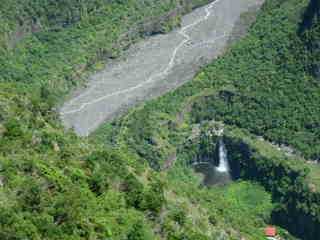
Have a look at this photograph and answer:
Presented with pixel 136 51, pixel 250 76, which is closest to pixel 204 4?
pixel 136 51

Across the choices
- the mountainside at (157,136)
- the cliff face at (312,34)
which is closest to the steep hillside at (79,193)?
the mountainside at (157,136)

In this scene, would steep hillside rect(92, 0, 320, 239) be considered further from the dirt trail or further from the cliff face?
the dirt trail

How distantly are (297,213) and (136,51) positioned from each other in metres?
36.5

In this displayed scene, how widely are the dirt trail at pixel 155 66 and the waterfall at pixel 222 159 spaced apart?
1223cm

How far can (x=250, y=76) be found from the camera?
312 feet

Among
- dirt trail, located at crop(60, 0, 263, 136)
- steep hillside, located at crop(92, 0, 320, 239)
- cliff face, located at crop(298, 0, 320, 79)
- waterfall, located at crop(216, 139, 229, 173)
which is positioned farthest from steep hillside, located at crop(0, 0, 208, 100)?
cliff face, located at crop(298, 0, 320, 79)

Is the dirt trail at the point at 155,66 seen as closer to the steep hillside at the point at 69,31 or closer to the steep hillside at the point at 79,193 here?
the steep hillside at the point at 69,31

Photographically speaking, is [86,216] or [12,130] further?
[12,130]

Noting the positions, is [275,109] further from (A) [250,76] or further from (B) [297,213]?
(B) [297,213]

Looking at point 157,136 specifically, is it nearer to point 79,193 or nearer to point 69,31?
point 69,31

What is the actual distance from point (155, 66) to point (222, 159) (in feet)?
63.2

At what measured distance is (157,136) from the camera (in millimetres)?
89625

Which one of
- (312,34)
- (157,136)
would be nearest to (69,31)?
(157,136)

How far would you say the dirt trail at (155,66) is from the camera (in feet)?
324
